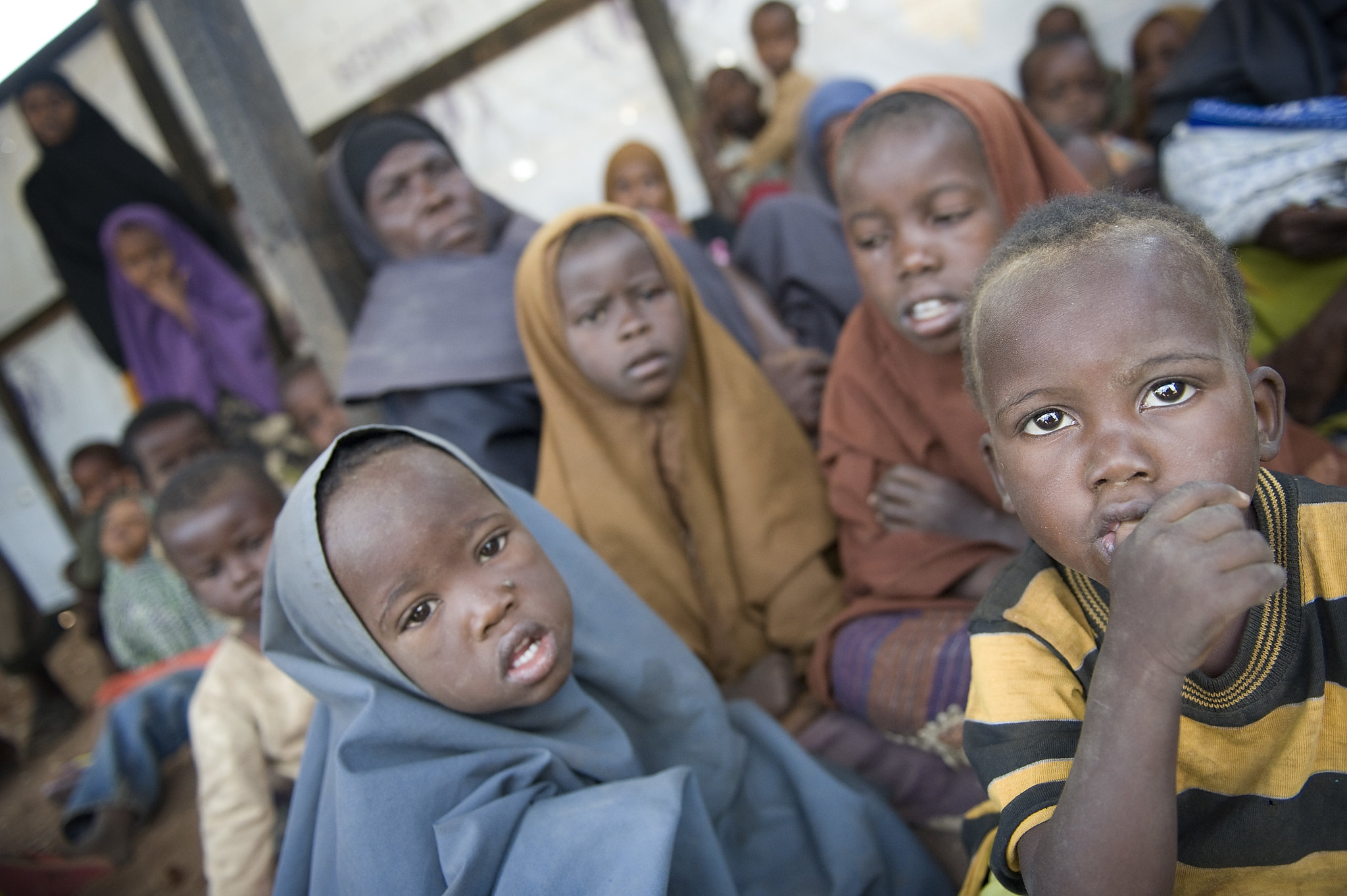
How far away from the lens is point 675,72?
5062mm

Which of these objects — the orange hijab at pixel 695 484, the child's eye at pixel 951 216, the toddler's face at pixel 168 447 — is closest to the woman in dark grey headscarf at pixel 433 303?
the orange hijab at pixel 695 484

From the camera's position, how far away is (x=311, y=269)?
9.36ft

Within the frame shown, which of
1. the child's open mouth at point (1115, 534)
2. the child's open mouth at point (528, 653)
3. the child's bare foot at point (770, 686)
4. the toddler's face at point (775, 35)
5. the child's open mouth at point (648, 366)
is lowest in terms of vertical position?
the child's bare foot at point (770, 686)

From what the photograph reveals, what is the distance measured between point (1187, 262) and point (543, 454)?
1.80 m

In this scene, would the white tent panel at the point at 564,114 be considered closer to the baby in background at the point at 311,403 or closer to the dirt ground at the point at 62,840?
the baby in background at the point at 311,403

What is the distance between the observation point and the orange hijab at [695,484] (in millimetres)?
2340

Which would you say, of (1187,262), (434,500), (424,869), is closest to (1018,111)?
(1187,262)

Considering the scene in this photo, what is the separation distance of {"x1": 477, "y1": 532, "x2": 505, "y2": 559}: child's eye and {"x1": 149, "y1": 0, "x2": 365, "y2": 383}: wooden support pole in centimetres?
161

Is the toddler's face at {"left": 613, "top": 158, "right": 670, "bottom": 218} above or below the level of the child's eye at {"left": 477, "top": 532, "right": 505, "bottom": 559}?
above

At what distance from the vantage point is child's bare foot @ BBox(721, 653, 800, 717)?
7.32 ft

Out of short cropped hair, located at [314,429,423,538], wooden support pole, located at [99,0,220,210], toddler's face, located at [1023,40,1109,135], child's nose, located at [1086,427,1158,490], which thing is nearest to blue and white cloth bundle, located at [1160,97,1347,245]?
toddler's face, located at [1023,40,1109,135]

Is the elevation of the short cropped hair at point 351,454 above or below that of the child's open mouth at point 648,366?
above

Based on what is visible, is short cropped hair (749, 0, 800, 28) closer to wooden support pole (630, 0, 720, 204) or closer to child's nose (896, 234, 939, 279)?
wooden support pole (630, 0, 720, 204)

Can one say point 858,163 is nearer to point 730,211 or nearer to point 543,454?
point 543,454
